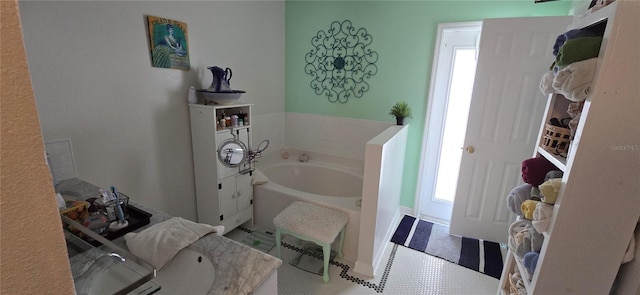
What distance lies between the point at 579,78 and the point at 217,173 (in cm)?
205

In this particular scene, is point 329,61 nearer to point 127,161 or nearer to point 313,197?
point 313,197

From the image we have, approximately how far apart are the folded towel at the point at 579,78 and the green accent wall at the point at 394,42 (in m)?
1.70

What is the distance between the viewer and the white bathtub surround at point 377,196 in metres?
1.72

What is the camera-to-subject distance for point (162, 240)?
101 centimetres

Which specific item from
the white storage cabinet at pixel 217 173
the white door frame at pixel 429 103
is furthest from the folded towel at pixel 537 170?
the white storage cabinet at pixel 217 173

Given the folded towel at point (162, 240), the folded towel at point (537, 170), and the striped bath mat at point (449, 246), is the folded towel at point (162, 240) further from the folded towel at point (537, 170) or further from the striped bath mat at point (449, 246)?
the striped bath mat at point (449, 246)

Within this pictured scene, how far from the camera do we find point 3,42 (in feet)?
0.89

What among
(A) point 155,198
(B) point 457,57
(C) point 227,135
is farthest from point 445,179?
(A) point 155,198

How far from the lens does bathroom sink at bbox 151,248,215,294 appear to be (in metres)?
0.89

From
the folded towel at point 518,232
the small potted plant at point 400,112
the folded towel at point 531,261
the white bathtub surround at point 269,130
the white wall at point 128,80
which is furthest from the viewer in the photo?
the white bathtub surround at point 269,130

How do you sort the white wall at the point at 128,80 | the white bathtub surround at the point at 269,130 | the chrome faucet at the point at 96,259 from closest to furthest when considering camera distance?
1. the chrome faucet at the point at 96,259
2. the white wall at the point at 128,80
3. the white bathtub surround at the point at 269,130

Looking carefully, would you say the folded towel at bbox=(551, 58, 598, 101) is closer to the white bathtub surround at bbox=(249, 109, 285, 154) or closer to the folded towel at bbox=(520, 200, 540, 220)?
the folded towel at bbox=(520, 200, 540, 220)

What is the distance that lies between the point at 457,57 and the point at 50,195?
2704 millimetres

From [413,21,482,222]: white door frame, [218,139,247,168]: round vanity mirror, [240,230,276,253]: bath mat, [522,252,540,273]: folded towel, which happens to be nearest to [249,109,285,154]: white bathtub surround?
[218,139,247,168]: round vanity mirror
